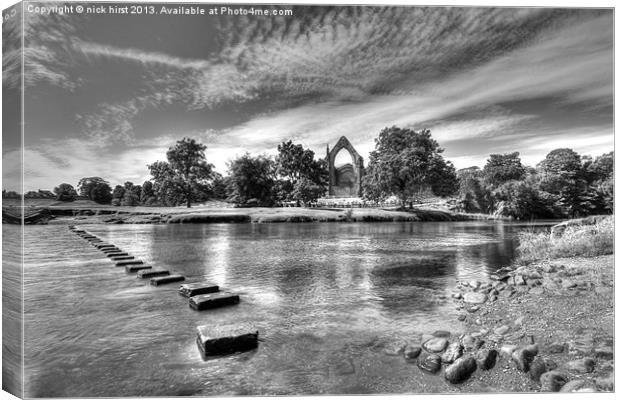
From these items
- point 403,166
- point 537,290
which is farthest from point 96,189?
point 403,166

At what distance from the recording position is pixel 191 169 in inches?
416

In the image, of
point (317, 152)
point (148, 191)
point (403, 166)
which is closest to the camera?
point (317, 152)

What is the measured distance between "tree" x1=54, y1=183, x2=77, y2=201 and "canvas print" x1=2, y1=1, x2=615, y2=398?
0.17ft

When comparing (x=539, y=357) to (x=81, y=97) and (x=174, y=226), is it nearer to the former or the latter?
(x=81, y=97)

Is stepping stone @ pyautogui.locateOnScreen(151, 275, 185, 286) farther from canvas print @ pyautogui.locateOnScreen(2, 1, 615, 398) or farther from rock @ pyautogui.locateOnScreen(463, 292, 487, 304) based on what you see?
rock @ pyautogui.locateOnScreen(463, 292, 487, 304)

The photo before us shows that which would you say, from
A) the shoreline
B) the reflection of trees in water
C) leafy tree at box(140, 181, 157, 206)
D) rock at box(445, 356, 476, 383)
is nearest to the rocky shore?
rock at box(445, 356, 476, 383)

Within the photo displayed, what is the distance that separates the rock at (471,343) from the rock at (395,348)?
2.49 feet

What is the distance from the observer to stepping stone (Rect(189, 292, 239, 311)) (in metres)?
6.56

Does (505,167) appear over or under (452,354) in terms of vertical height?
over

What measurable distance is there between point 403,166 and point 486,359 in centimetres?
1106

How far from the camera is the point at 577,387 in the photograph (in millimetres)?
4414

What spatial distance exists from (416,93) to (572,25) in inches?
102

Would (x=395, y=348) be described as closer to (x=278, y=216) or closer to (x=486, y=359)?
(x=486, y=359)

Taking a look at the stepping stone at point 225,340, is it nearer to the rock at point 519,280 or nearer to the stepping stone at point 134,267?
the rock at point 519,280
